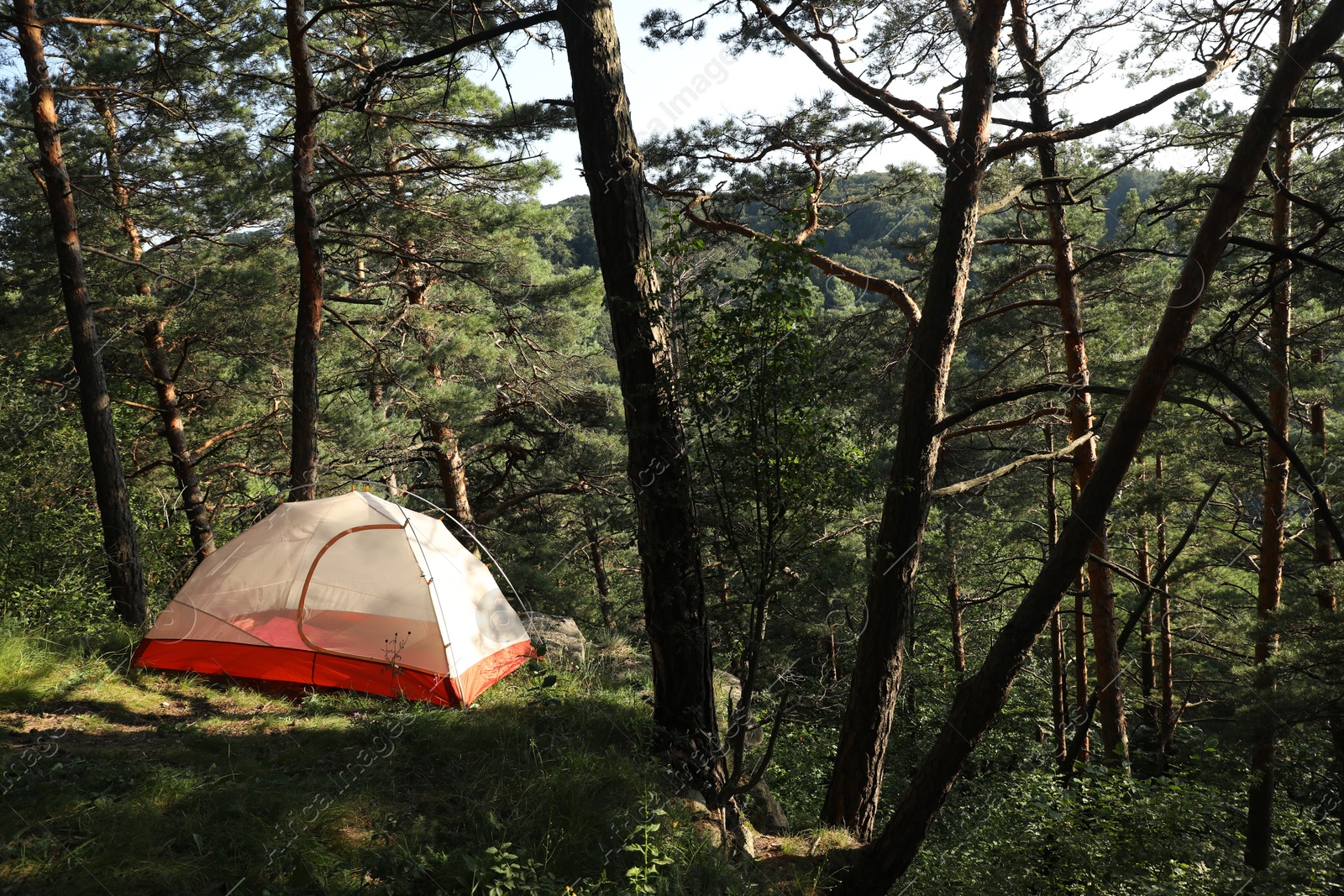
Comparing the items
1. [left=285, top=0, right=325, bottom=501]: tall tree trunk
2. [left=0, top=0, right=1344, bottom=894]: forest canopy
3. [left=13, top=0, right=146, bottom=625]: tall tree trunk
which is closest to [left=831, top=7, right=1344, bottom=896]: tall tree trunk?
[left=0, top=0, right=1344, bottom=894]: forest canopy

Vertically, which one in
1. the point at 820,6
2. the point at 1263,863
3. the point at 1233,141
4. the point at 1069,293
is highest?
the point at 820,6

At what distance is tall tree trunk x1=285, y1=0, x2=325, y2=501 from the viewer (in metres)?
7.02

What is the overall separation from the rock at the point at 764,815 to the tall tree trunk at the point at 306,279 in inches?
189

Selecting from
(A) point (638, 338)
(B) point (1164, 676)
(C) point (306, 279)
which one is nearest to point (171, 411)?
(C) point (306, 279)

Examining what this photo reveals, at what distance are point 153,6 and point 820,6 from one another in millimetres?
6771

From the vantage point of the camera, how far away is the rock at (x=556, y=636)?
20.9 feet

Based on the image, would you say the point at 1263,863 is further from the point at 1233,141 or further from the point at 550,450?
the point at 550,450

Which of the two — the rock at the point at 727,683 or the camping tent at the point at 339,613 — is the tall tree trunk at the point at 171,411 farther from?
the rock at the point at 727,683

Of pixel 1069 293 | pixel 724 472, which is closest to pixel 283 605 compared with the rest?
pixel 724 472

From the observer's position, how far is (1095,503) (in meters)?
3.92

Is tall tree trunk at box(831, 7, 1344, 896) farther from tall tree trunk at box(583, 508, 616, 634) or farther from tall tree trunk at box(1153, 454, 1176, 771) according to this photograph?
tall tree trunk at box(583, 508, 616, 634)

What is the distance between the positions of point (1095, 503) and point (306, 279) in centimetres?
693

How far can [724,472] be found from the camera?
3895 mm

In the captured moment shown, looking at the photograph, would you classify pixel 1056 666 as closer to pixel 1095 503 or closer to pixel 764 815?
pixel 764 815
